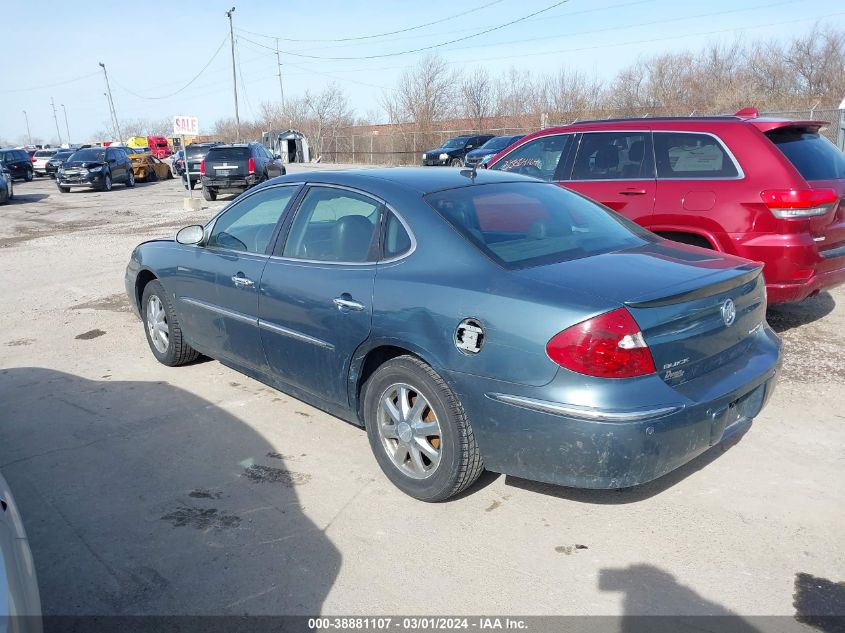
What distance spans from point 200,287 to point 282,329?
1.14 m

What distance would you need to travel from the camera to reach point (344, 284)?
385cm

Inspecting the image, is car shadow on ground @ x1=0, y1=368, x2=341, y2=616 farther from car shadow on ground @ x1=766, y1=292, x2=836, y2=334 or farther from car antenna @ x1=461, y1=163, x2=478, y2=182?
car shadow on ground @ x1=766, y1=292, x2=836, y2=334

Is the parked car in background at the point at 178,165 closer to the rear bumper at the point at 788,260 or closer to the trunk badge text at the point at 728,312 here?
the rear bumper at the point at 788,260

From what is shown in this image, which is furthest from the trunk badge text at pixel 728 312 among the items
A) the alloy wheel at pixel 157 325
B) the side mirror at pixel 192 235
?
the alloy wheel at pixel 157 325

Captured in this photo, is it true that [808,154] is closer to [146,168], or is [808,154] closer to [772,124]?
[772,124]

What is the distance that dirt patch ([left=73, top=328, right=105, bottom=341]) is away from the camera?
6801mm

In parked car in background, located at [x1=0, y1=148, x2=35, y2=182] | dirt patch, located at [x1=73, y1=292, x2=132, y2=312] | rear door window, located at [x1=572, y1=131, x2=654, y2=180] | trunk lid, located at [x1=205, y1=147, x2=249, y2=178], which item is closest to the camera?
rear door window, located at [x1=572, y1=131, x2=654, y2=180]

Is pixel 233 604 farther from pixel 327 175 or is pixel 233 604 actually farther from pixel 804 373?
pixel 804 373

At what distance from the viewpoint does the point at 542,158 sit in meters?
7.11

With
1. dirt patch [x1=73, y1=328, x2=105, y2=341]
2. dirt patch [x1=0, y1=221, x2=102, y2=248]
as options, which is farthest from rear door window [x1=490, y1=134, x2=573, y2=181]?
dirt patch [x1=0, y1=221, x2=102, y2=248]

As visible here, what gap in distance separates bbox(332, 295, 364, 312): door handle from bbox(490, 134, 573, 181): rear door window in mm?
3637

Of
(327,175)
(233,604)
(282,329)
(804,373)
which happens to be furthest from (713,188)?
(233,604)

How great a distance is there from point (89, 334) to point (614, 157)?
17.4 ft

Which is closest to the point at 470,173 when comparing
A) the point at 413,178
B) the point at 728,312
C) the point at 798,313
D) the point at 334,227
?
the point at 413,178
